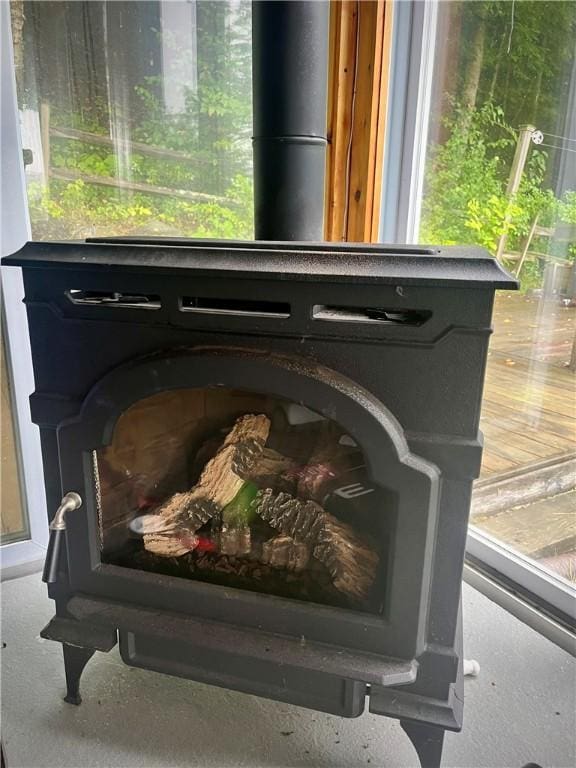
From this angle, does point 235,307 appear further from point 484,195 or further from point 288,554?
point 484,195

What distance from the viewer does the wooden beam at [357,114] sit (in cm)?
146

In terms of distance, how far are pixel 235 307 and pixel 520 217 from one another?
777 mm

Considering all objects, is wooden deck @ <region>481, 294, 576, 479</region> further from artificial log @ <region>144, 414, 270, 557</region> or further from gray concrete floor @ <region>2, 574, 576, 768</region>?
artificial log @ <region>144, 414, 270, 557</region>

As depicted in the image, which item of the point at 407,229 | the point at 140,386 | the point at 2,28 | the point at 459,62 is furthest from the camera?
the point at 407,229

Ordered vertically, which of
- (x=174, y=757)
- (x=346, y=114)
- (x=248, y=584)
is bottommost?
(x=174, y=757)

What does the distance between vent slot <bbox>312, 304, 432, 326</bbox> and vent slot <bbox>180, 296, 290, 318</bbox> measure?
54 mm

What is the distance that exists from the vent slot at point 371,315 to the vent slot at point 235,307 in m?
0.05

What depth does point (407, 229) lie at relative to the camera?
1603 mm

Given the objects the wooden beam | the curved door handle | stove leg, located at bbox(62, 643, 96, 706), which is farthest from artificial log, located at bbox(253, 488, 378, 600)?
the wooden beam

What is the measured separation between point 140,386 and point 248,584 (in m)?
0.38

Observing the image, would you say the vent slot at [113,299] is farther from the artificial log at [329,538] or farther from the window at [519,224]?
the window at [519,224]

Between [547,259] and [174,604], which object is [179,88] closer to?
[547,259]

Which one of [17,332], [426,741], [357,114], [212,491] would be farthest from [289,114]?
[426,741]

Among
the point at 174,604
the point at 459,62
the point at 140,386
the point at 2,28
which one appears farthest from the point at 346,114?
the point at 174,604
